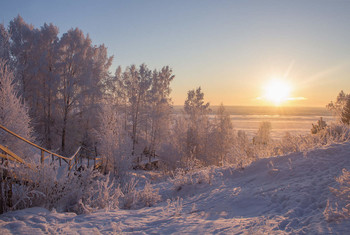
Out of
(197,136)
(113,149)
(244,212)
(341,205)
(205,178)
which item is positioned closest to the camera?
(341,205)

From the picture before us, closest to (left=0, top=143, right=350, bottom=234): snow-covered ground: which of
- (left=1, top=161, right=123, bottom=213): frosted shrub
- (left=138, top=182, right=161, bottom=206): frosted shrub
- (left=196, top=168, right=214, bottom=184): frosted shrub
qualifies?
(left=196, top=168, right=214, bottom=184): frosted shrub

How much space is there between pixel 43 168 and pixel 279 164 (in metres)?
7.39

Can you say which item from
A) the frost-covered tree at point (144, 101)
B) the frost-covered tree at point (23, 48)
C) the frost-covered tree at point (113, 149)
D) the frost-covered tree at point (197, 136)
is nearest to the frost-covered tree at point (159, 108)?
the frost-covered tree at point (144, 101)

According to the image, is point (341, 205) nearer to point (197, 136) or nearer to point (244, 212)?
point (244, 212)

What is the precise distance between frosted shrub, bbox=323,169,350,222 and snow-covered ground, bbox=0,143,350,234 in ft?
0.38

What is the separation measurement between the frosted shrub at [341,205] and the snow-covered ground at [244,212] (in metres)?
0.12

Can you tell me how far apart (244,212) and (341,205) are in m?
1.88

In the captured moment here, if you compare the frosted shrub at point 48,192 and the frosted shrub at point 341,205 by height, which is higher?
the frosted shrub at point 341,205

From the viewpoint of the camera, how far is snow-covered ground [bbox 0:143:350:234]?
379 centimetres

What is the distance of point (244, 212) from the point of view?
16.3 ft

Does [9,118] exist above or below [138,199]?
above

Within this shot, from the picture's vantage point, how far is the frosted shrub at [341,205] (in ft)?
11.7

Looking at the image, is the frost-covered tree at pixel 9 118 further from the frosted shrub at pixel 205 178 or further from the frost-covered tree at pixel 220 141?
the frost-covered tree at pixel 220 141

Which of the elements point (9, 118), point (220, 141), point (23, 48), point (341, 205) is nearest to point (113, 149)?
point (9, 118)
